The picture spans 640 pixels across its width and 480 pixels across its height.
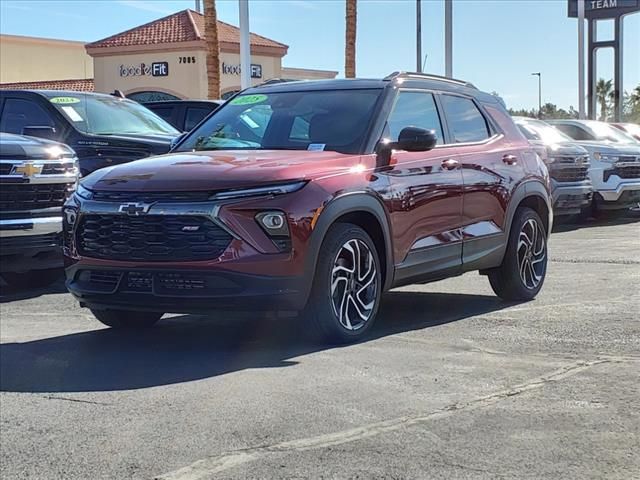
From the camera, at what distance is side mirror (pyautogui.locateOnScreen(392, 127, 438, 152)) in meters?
6.43

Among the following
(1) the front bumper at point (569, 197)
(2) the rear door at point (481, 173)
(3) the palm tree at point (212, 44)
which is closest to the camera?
(2) the rear door at point (481, 173)

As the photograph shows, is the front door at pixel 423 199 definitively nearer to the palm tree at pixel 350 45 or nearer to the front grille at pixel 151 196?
the front grille at pixel 151 196

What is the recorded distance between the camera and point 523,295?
784 cm

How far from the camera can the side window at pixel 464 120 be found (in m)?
7.46

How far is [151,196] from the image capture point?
18.8 feet

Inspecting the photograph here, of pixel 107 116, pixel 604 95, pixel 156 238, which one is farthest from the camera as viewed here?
pixel 604 95

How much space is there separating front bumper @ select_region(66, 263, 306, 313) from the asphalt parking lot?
1.21 ft

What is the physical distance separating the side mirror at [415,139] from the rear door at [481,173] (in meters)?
0.77

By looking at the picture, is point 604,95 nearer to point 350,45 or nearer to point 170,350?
point 350,45

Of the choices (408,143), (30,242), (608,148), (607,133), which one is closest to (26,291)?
(30,242)

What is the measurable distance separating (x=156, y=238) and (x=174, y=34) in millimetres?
35288

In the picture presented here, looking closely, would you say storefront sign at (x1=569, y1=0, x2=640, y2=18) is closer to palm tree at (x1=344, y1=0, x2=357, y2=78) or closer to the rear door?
palm tree at (x1=344, y1=0, x2=357, y2=78)

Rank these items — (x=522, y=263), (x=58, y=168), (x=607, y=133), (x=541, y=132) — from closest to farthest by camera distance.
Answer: (x=522, y=263), (x=58, y=168), (x=541, y=132), (x=607, y=133)

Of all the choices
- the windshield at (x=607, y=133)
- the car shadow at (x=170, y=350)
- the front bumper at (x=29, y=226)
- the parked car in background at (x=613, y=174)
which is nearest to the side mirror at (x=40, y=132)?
the front bumper at (x=29, y=226)
